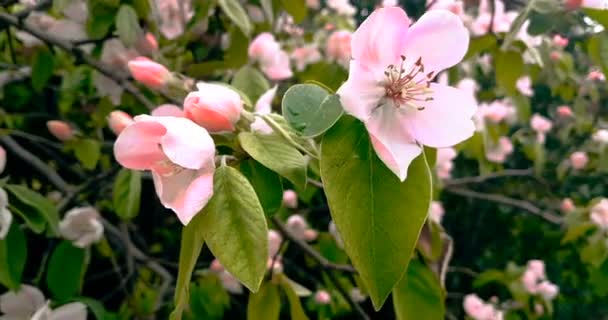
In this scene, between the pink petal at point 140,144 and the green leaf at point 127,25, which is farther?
the green leaf at point 127,25

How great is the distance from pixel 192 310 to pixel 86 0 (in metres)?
0.53

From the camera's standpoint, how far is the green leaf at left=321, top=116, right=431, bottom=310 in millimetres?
402

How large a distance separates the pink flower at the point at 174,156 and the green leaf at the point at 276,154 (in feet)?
0.10

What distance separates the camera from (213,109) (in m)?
0.44

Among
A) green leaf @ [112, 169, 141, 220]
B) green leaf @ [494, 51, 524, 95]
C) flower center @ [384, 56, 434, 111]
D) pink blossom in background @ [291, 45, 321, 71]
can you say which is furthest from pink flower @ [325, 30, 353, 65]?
flower center @ [384, 56, 434, 111]

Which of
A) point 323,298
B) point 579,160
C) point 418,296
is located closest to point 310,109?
point 418,296

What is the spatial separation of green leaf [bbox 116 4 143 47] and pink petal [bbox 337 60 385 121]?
0.49 metres

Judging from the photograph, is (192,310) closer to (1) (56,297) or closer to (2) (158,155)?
(1) (56,297)

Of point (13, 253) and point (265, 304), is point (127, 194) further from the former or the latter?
point (265, 304)

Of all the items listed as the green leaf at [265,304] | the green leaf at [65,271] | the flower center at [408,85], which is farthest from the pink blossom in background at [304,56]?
the flower center at [408,85]

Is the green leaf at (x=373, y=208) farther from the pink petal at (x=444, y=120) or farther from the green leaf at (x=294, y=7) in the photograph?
the green leaf at (x=294, y=7)

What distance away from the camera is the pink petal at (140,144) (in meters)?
0.42

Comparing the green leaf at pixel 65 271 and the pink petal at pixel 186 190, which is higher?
the pink petal at pixel 186 190

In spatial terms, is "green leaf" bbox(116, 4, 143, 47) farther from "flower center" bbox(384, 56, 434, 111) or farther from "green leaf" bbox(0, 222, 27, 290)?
"flower center" bbox(384, 56, 434, 111)
